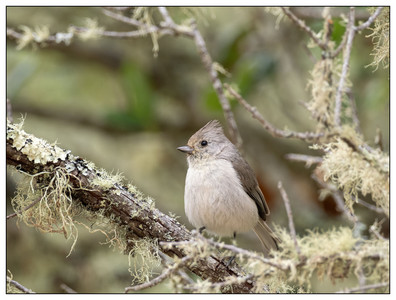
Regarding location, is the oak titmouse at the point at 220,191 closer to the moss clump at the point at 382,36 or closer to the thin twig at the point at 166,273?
the thin twig at the point at 166,273

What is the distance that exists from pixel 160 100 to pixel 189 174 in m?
2.55

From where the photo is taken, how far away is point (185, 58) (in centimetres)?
580

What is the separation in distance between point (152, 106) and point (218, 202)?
1893 millimetres

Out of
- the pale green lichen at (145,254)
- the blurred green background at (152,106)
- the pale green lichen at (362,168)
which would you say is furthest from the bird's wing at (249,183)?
the pale green lichen at (362,168)

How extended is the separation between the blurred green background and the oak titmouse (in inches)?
41.0

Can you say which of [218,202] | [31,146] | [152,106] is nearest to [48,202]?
[31,146]

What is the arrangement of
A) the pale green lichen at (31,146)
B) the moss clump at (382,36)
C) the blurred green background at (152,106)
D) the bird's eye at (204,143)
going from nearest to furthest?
the pale green lichen at (31,146) → the moss clump at (382,36) → the bird's eye at (204,143) → the blurred green background at (152,106)

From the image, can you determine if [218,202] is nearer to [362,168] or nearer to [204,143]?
[204,143]

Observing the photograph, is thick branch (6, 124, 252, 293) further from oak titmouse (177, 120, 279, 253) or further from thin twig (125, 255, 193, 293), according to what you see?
oak titmouse (177, 120, 279, 253)

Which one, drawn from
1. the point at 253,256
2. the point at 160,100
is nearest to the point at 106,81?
the point at 160,100

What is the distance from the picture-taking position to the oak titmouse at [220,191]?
10.7ft

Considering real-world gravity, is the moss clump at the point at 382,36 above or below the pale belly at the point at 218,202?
above

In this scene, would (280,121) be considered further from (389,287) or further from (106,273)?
(389,287)

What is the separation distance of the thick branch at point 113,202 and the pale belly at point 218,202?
1.70 ft
